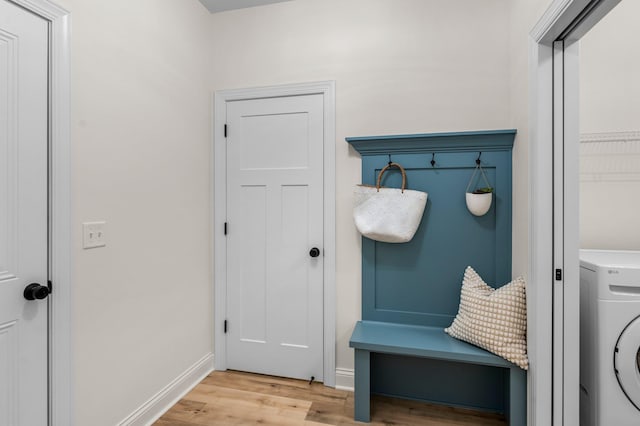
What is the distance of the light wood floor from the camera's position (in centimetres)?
192

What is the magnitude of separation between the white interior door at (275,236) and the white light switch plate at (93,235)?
0.96 m

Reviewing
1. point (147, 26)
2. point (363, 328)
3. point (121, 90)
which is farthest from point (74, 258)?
point (363, 328)

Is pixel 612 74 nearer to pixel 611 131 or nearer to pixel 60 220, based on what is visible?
pixel 611 131

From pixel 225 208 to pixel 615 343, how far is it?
7.74 ft

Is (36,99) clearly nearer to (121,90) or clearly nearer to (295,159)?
(121,90)

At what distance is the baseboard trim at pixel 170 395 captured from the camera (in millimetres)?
1830

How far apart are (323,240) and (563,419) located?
1.55 metres

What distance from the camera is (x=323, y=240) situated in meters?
2.31

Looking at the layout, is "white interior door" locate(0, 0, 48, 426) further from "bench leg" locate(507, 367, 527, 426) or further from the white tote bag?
"bench leg" locate(507, 367, 527, 426)

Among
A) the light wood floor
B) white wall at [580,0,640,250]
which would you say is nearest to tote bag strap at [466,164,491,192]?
white wall at [580,0,640,250]

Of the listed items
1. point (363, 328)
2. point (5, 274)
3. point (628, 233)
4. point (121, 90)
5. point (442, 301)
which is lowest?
point (363, 328)

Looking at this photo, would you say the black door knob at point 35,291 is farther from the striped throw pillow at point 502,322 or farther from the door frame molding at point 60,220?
the striped throw pillow at point 502,322

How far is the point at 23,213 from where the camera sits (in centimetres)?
131

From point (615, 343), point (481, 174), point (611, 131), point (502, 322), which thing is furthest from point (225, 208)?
point (611, 131)
